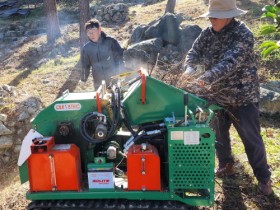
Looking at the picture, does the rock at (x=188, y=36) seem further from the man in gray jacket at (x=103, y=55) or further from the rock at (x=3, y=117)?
the rock at (x=3, y=117)

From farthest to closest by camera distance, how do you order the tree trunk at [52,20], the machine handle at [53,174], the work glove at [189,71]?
1. the tree trunk at [52,20]
2. the work glove at [189,71]
3. the machine handle at [53,174]

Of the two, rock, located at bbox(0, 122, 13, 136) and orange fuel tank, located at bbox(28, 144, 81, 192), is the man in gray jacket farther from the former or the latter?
orange fuel tank, located at bbox(28, 144, 81, 192)

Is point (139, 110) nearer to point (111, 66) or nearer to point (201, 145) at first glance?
point (201, 145)

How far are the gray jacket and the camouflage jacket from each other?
2.35m

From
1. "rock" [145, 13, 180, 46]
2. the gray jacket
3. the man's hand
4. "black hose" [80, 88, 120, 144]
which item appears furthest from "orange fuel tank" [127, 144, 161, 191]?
"rock" [145, 13, 180, 46]

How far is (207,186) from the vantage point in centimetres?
312

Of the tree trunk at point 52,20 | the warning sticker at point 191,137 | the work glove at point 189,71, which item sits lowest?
the warning sticker at point 191,137

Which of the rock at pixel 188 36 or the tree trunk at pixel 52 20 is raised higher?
the tree trunk at pixel 52 20

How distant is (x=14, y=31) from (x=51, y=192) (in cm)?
1781

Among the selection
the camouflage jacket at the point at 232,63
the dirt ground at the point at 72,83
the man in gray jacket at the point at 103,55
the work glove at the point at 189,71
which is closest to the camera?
the camouflage jacket at the point at 232,63

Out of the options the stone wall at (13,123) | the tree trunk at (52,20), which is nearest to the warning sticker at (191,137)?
the stone wall at (13,123)

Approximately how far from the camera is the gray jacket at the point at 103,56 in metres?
6.11

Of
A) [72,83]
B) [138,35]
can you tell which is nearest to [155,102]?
[72,83]

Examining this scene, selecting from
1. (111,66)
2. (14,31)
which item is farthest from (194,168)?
(14,31)
